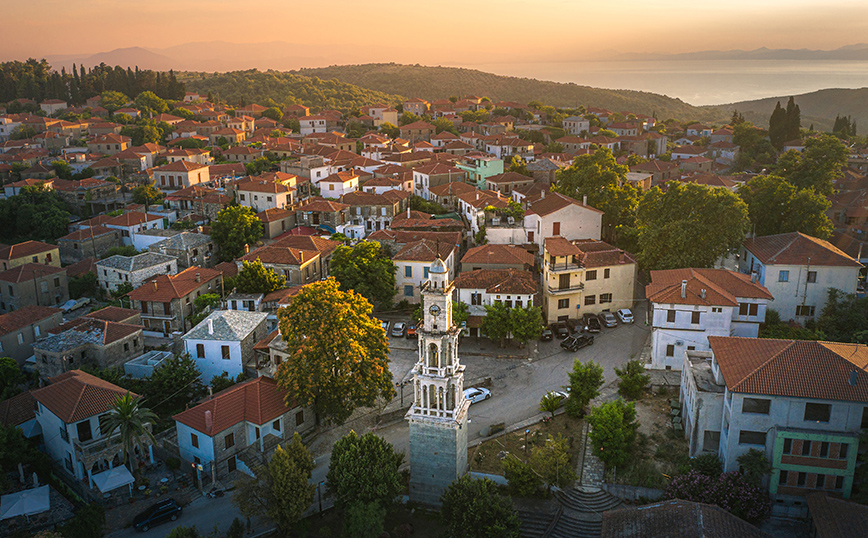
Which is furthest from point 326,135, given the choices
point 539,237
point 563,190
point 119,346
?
point 119,346

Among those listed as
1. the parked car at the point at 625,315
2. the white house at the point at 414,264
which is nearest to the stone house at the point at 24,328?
the white house at the point at 414,264

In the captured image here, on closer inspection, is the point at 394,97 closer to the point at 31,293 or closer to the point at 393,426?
the point at 31,293

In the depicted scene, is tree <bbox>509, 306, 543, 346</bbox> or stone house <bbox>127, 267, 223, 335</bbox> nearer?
tree <bbox>509, 306, 543, 346</bbox>

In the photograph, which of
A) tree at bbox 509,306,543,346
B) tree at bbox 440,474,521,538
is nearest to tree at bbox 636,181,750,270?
tree at bbox 509,306,543,346

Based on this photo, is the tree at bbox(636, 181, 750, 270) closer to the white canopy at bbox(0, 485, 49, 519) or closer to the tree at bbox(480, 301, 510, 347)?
the tree at bbox(480, 301, 510, 347)

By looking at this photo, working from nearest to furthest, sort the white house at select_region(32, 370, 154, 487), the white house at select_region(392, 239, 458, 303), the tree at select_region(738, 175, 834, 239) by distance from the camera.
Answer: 1. the white house at select_region(32, 370, 154, 487)
2. the white house at select_region(392, 239, 458, 303)
3. the tree at select_region(738, 175, 834, 239)

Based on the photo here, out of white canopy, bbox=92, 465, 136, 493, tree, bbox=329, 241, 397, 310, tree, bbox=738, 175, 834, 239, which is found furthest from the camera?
tree, bbox=738, 175, 834, 239
